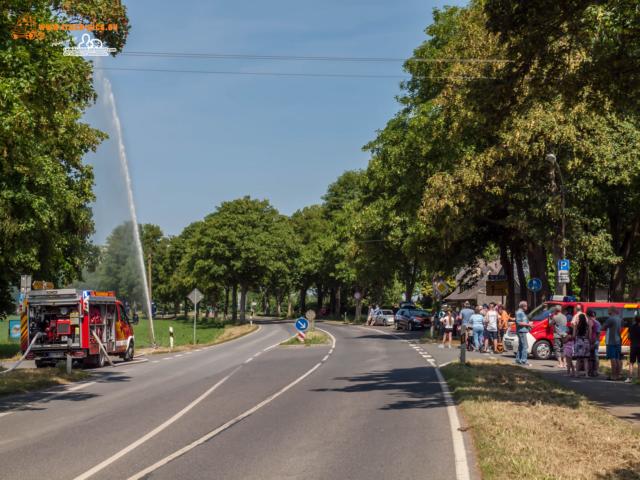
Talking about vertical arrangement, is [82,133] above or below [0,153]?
above

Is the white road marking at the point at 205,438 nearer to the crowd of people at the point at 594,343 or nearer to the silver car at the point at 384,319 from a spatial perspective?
the crowd of people at the point at 594,343

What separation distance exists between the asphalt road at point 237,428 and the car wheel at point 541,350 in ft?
26.2

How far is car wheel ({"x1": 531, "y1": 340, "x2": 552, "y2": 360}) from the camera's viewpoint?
28266 millimetres

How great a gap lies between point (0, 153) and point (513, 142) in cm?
2098

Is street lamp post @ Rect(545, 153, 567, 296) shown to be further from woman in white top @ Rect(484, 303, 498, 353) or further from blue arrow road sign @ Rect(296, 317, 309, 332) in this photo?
blue arrow road sign @ Rect(296, 317, 309, 332)

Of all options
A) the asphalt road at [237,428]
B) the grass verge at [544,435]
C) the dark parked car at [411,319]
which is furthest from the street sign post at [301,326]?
the dark parked car at [411,319]

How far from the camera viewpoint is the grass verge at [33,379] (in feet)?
60.5

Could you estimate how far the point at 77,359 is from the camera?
27516 mm

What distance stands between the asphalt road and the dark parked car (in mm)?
39315

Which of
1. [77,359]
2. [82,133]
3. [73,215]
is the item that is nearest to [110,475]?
[77,359]

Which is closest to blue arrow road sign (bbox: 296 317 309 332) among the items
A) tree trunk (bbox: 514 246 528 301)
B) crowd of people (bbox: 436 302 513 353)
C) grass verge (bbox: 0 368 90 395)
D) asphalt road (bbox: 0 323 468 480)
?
crowd of people (bbox: 436 302 513 353)

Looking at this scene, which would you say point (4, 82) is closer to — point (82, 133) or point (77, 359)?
point (77, 359)

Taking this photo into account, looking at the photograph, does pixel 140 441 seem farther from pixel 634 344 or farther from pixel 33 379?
pixel 634 344

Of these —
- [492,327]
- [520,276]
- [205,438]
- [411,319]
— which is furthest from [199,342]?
[205,438]
